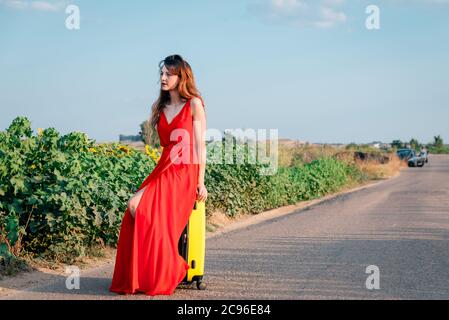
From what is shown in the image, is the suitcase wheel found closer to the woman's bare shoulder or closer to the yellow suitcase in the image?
the yellow suitcase

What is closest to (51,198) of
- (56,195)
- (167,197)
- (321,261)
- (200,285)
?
(56,195)

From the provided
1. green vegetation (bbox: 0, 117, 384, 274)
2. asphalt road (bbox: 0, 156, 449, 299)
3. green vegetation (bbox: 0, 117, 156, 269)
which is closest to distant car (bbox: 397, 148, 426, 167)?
asphalt road (bbox: 0, 156, 449, 299)

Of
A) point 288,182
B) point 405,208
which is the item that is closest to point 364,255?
point 405,208

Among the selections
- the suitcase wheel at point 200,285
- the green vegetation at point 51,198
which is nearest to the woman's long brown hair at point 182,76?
the suitcase wheel at point 200,285

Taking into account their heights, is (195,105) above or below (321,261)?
above

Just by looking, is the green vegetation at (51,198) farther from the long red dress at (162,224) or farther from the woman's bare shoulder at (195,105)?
the woman's bare shoulder at (195,105)

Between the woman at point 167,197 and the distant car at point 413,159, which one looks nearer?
the woman at point 167,197

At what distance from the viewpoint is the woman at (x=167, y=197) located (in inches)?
254

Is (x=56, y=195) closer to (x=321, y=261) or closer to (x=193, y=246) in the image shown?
(x=193, y=246)

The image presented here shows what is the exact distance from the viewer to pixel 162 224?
6.52m

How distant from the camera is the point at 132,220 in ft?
21.5

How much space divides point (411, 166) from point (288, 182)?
3642cm

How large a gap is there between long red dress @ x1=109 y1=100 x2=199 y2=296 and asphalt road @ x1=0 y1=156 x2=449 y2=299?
19 centimetres

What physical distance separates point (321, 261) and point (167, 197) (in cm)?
296
